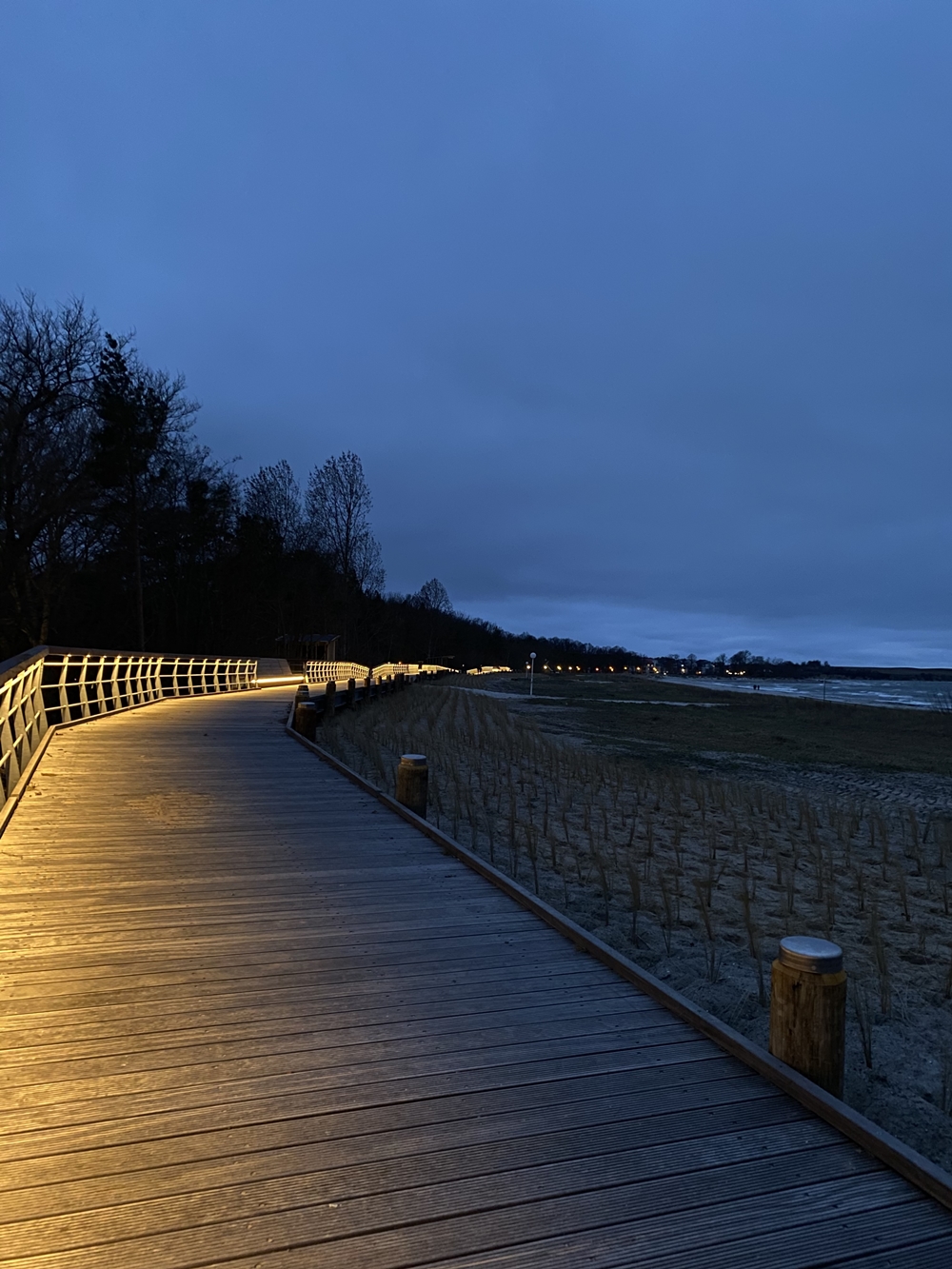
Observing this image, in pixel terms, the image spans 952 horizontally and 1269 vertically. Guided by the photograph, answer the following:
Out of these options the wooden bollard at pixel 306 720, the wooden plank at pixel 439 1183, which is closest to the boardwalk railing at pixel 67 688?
the wooden bollard at pixel 306 720

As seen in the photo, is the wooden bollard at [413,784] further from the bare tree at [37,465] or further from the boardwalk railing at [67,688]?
A: the bare tree at [37,465]

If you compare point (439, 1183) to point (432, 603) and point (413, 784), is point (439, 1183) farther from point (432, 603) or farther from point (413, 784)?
point (432, 603)

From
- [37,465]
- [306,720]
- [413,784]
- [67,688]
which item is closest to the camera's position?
[413,784]

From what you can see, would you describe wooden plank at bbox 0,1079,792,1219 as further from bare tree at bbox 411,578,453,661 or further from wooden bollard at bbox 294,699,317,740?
bare tree at bbox 411,578,453,661

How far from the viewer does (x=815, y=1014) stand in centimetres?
267

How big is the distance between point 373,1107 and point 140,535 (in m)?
30.9

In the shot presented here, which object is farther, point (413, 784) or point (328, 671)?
point (328, 671)

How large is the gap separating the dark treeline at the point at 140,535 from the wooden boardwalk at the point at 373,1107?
23.1 metres

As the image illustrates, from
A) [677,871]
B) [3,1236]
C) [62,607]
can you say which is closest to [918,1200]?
[3,1236]

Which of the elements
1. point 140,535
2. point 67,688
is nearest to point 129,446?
point 140,535

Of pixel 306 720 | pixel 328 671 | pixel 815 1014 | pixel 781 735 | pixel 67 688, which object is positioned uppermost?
pixel 328 671

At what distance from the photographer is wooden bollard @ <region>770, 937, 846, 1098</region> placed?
105 inches

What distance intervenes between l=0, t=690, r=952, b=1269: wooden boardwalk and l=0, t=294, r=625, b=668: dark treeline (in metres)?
23.1

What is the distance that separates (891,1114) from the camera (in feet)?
10.9
